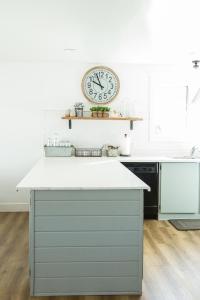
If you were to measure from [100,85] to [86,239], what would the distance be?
9.72 ft

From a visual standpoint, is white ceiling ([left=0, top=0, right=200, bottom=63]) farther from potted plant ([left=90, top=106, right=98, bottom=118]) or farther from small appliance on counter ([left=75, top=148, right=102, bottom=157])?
small appliance on counter ([left=75, top=148, right=102, bottom=157])

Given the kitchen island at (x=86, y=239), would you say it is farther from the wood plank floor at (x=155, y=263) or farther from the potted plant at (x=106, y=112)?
the potted plant at (x=106, y=112)

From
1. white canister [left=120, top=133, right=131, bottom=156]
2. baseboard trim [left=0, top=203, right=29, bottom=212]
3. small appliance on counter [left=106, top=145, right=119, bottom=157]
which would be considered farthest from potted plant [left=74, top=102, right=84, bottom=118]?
baseboard trim [left=0, top=203, right=29, bottom=212]

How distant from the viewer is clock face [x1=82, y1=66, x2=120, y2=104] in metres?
5.04

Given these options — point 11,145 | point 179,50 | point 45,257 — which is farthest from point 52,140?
point 45,257

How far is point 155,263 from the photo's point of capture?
3.24 metres

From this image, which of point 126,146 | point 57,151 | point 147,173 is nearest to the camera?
point 147,173

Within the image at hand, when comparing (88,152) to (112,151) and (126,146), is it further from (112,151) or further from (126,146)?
(126,146)

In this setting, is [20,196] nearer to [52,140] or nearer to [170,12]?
[52,140]

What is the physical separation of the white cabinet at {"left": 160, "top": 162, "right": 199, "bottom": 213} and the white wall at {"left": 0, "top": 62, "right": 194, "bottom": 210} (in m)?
0.61

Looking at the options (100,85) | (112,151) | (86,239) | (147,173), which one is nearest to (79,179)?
(86,239)

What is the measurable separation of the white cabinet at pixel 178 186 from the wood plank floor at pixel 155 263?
31 cm

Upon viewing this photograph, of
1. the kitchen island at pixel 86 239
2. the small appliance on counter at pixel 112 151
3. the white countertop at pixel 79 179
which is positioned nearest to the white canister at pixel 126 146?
the small appliance on counter at pixel 112 151

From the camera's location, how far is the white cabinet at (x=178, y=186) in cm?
466
